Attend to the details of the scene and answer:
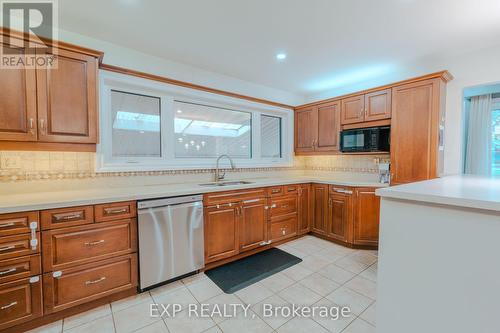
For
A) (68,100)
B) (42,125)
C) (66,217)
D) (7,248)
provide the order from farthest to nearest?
(68,100) → (42,125) → (66,217) → (7,248)

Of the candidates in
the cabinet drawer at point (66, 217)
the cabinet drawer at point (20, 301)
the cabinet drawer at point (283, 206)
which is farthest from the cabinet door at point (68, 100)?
the cabinet drawer at point (283, 206)

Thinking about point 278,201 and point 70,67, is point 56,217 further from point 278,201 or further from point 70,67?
point 278,201

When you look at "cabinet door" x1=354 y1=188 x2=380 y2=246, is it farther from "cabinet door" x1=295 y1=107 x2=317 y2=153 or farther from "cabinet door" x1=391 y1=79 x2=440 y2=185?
"cabinet door" x1=295 y1=107 x2=317 y2=153

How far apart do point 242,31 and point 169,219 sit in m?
1.97

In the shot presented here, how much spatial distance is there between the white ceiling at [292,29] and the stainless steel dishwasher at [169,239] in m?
1.66

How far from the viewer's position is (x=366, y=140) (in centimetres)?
304

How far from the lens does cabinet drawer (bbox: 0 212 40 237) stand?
1.49 metres

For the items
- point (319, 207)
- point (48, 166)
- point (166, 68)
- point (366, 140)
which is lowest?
point (319, 207)

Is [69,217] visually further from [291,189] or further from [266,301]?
[291,189]

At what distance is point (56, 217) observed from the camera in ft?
5.44

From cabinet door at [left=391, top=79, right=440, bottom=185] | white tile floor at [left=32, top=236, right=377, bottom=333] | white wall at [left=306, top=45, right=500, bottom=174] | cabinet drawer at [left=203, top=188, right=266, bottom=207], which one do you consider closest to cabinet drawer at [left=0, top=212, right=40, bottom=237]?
white tile floor at [left=32, top=236, right=377, bottom=333]

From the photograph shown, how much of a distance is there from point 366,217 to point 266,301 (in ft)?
5.92

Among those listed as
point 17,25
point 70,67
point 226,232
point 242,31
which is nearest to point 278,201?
point 226,232

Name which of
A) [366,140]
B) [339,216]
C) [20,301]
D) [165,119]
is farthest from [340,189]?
[20,301]
